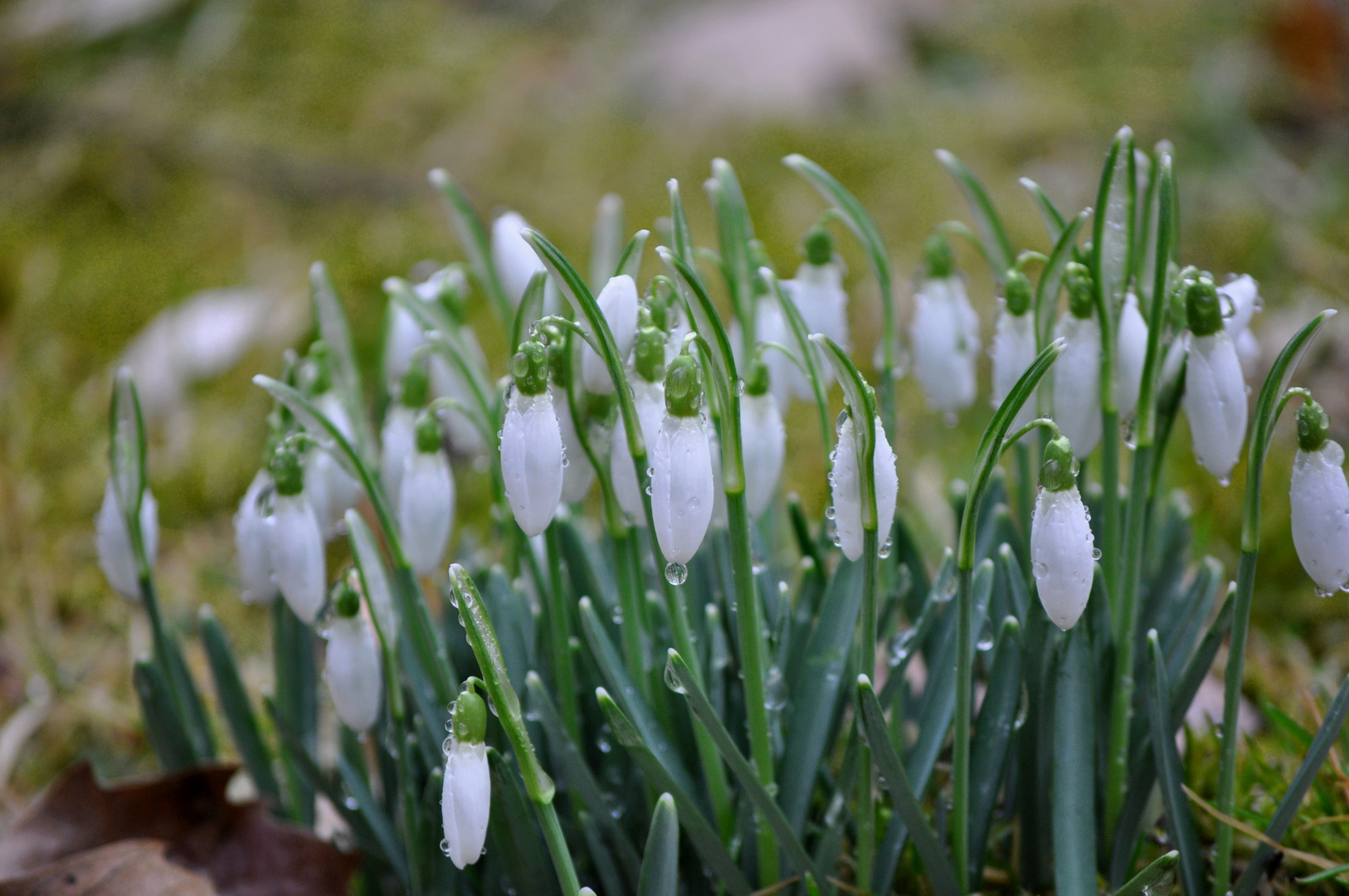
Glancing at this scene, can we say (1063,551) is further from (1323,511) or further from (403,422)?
(403,422)

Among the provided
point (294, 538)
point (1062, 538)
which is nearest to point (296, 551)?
point (294, 538)

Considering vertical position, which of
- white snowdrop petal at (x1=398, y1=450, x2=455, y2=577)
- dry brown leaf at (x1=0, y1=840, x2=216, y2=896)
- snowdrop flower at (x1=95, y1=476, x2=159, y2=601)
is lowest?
dry brown leaf at (x1=0, y1=840, x2=216, y2=896)

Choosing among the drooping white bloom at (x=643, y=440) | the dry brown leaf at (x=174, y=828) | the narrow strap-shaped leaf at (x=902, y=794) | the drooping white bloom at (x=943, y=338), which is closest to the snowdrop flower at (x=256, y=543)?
the dry brown leaf at (x=174, y=828)

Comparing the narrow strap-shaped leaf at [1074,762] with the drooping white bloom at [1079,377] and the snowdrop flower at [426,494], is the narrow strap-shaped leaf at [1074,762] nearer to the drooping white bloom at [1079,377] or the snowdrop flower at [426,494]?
the drooping white bloom at [1079,377]

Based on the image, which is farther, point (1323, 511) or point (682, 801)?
point (682, 801)

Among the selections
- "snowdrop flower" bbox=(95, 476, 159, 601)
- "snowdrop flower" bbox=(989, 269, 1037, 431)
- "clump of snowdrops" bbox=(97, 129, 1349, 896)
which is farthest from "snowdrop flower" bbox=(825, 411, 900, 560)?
"snowdrop flower" bbox=(95, 476, 159, 601)

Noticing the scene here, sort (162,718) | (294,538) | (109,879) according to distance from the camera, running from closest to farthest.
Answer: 1. (294,538)
2. (109,879)
3. (162,718)

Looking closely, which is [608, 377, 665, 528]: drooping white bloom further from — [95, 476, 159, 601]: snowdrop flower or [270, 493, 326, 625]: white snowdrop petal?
[95, 476, 159, 601]: snowdrop flower
